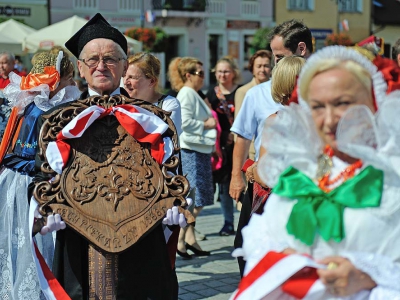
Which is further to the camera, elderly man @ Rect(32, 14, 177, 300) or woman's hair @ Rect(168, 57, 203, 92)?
woman's hair @ Rect(168, 57, 203, 92)

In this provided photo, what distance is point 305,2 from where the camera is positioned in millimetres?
33625

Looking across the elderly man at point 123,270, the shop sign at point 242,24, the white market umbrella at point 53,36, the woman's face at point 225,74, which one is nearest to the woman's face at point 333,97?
the elderly man at point 123,270

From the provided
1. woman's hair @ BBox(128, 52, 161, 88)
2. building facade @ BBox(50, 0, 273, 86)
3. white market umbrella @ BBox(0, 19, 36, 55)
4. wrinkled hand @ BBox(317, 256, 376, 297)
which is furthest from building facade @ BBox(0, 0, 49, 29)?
wrinkled hand @ BBox(317, 256, 376, 297)

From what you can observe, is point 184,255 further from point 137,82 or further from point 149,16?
point 149,16

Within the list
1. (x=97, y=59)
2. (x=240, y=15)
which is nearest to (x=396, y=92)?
(x=97, y=59)

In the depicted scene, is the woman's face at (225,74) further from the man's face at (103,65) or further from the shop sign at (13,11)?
the shop sign at (13,11)

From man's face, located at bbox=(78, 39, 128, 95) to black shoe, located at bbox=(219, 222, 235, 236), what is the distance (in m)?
4.15

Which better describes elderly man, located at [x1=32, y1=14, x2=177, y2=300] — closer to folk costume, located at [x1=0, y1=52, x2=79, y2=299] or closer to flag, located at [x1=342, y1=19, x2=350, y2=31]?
folk costume, located at [x1=0, y1=52, x2=79, y2=299]

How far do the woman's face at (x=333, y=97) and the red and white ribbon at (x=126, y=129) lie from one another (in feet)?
3.81

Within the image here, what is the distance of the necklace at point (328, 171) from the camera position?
214 centimetres

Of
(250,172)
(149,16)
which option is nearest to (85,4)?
(149,16)

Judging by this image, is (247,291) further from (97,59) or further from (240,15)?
(240,15)

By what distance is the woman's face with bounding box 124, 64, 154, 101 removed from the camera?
491cm

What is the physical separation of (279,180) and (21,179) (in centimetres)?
272
